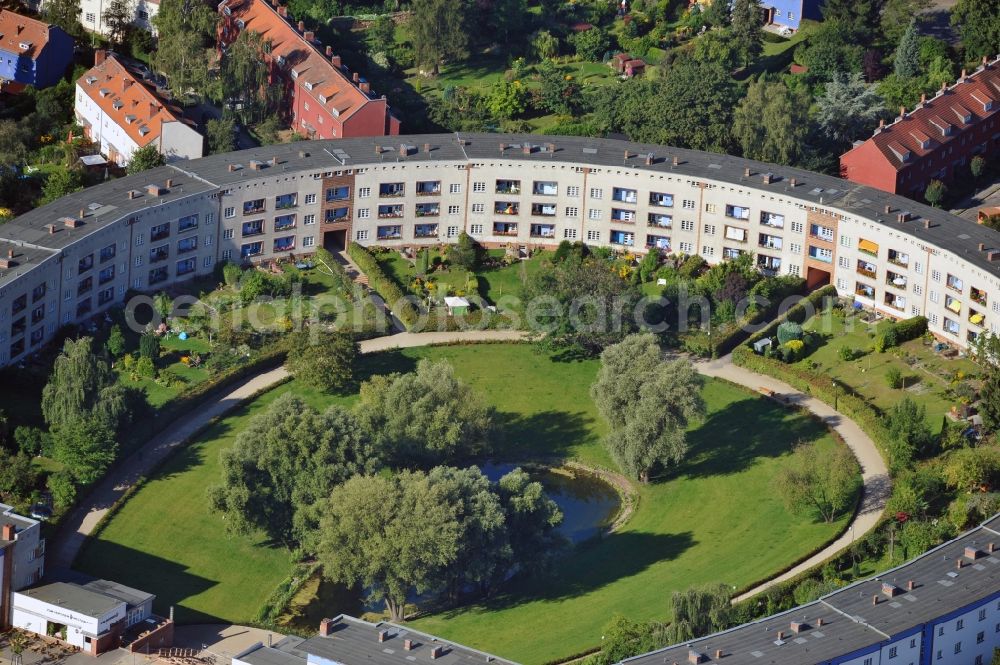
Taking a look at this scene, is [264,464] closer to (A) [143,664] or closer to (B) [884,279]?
(A) [143,664]

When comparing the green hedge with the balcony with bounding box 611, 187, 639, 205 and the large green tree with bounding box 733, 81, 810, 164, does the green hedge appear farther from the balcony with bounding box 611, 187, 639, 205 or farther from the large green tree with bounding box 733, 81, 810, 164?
the large green tree with bounding box 733, 81, 810, 164

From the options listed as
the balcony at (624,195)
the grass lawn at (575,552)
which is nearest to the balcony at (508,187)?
the balcony at (624,195)

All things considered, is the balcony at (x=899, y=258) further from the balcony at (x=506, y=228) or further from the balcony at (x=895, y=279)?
the balcony at (x=506, y=228)

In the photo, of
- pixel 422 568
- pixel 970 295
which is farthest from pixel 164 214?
pixel 970 295

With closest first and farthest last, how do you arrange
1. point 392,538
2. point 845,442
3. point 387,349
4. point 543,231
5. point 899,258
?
point 392,538, point 845,442, point 387,349, point 899,258, point 543,231

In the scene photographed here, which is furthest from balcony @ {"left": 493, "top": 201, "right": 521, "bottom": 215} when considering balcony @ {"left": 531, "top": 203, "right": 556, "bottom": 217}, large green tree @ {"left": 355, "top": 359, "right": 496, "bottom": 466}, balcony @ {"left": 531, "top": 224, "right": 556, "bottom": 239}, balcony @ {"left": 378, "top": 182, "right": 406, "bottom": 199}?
large green tree @ {"left": 355, "top": 359, "right": 496, "bottom": 466}

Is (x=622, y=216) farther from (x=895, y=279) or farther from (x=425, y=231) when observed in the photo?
(x=895, y=279)

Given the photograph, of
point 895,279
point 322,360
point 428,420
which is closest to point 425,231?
point 322,360
